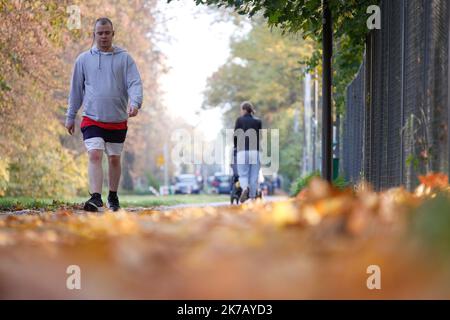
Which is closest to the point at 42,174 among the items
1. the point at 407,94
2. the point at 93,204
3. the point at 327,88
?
the point at 93,204

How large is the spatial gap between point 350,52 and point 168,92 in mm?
38548

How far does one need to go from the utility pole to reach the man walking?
1.97 meters

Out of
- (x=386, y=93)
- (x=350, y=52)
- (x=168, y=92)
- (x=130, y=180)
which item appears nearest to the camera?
(x=386, y=93)

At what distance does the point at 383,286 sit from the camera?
2.79 meters

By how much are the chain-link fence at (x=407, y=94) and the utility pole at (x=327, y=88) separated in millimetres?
529

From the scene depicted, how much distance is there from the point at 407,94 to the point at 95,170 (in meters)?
3.80

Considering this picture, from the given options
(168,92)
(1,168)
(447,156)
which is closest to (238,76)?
(168,92)

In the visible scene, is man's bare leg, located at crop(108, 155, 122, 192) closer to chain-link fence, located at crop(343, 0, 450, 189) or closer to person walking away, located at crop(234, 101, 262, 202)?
A: chain-link fence, located at crop(343, 0, 450, 189)

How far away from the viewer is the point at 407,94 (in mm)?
7441

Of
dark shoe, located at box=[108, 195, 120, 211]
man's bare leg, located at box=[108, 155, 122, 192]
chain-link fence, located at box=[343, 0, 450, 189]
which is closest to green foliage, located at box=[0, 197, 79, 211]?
dark shoe, located at box=[108, 195, 120, 211]

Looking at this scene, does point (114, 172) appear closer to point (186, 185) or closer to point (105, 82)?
point (105, 82)

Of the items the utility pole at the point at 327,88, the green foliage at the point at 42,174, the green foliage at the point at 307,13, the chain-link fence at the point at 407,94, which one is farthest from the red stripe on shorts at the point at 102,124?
the green foliage at the point at 42,174

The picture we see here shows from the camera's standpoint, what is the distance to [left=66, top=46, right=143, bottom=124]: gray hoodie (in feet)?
31.8

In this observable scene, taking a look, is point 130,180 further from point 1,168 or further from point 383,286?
point 383,286
